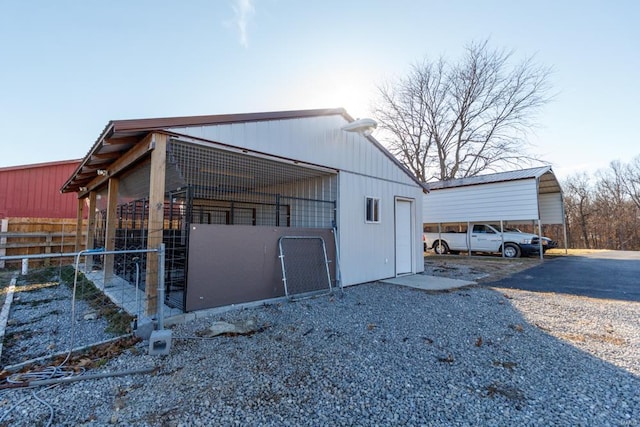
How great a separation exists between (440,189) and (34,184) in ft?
56.5

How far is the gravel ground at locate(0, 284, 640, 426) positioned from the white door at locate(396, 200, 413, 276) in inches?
128

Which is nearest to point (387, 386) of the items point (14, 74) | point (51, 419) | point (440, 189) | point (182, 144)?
point (51, 419)

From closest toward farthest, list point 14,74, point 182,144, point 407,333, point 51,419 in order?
point 51,419 < point 407,333 < point 182,144 < point 14,74

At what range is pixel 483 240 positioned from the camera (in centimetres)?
1285

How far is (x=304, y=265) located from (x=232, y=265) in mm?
1476

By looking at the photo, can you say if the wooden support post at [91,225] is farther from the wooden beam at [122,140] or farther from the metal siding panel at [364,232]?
the metal siding panel at [364,232]

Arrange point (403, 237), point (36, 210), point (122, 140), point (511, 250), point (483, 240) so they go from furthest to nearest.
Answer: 1. point (483, 240)
2. point (511, 250)
3. point (36, 210)
4. point (403, 237)
5. point (122, 140)

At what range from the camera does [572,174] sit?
2548cm

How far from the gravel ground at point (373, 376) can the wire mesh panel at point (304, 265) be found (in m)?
1.01

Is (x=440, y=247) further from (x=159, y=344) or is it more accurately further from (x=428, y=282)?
(x=159, y=344)

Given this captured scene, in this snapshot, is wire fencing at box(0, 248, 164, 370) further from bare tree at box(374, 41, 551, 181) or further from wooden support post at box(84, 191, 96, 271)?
bare tree at box(374, 41, 551, 181)

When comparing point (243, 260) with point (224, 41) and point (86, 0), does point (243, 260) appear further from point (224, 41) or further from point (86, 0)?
point (86, 0)

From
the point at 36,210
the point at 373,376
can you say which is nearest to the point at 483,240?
the point at 373,376

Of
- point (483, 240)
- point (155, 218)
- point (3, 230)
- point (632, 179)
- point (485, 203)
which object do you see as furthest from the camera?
point (632, 179)
